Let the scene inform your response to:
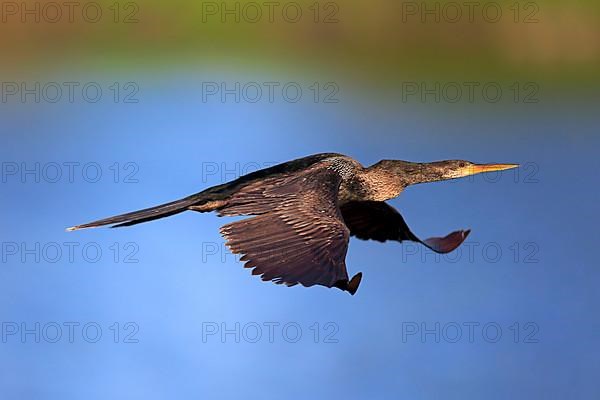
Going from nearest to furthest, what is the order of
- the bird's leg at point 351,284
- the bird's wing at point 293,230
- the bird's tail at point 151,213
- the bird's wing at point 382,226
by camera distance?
the bird's leg at point 351,284, the bird's wing at point 293,230, the bird's tail at point 151,213, the bird's wing at point 382,226

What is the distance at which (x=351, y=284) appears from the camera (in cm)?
502

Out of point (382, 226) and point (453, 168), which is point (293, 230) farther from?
point (453, 168)

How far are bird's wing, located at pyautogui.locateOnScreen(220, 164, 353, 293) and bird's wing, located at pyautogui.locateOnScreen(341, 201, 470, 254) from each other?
0.68m

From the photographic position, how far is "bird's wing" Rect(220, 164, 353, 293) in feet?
16.9

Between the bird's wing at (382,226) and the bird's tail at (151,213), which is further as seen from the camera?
the bird's wing at (382,226)

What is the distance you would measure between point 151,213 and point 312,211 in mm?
972

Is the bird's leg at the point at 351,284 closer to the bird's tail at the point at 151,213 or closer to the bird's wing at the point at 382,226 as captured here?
the bird's tail at the point at 151,213

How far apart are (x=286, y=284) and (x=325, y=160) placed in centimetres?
148

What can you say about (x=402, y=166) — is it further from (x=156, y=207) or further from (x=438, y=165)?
(x=156, y=207)

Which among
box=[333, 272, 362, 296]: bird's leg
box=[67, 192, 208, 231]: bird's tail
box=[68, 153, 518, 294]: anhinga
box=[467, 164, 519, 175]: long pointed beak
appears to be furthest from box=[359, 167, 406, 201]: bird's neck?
box=[333, 272, 362, 296]: bird's leg

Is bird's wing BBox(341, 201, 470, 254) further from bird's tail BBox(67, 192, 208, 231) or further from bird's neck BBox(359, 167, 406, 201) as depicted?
bird's tail BBox(67, 192, 208, 231)

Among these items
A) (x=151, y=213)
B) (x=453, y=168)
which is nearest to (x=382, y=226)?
(x=453, y=168)

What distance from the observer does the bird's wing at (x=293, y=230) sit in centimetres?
515

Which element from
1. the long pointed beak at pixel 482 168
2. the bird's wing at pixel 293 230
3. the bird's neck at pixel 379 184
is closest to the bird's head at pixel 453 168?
the long pointed beak at pixel 482 168
